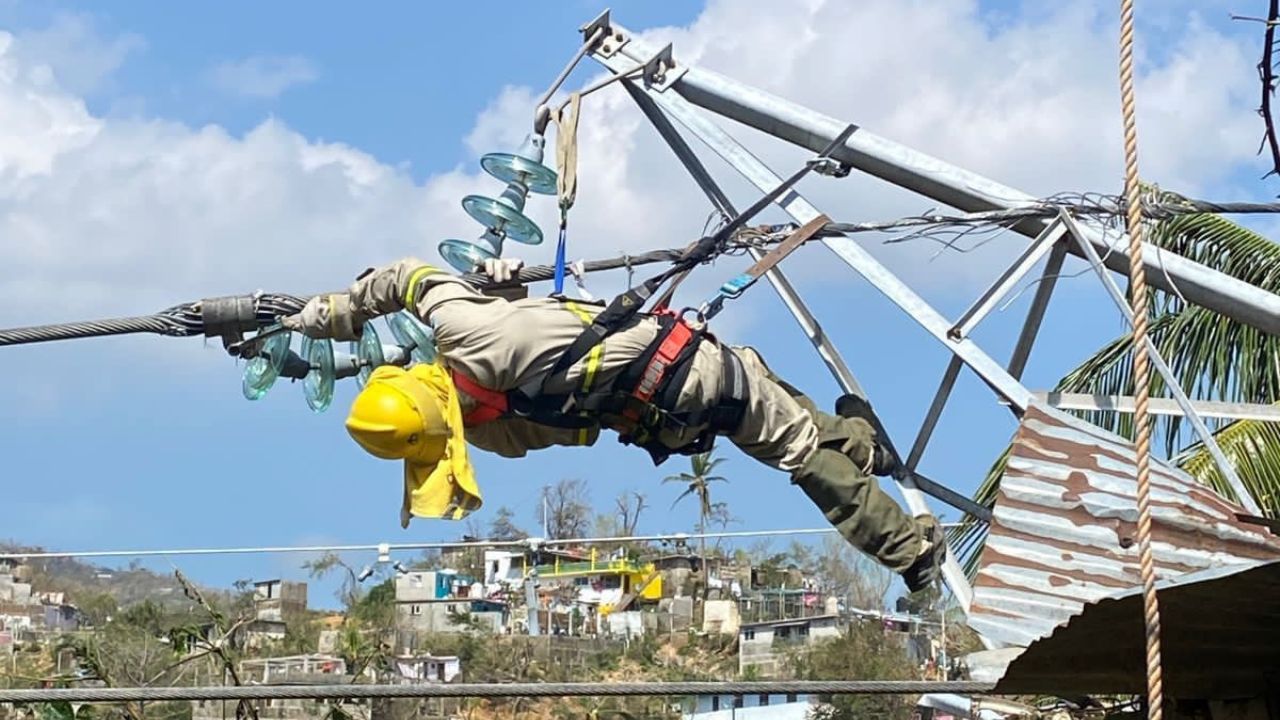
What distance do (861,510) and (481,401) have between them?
3.78ft

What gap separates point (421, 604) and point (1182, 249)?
9431mm

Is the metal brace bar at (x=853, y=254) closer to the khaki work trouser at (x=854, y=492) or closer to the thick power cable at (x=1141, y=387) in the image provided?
the khaki work trouser at (x=854, y=492)

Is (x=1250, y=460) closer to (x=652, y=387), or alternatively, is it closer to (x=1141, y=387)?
(x=652, y=387)

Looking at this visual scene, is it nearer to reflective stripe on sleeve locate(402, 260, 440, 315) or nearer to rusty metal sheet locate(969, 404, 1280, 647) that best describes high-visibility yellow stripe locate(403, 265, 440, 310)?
reflective stripe on sleeve locate(402, 260, 440, 315)

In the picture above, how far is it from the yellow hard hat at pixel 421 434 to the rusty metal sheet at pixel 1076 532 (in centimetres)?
157

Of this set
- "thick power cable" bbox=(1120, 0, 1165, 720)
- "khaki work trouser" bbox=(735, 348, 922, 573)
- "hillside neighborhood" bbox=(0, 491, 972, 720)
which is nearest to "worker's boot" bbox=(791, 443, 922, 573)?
"khaki work trouser" bbox=(735, 348, 922, 573)

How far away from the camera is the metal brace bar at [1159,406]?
4.78 metres

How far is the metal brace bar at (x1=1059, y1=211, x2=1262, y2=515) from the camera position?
4.39 meters

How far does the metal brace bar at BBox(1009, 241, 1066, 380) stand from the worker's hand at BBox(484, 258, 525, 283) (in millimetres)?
1474

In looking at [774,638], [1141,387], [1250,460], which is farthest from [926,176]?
[774,638]

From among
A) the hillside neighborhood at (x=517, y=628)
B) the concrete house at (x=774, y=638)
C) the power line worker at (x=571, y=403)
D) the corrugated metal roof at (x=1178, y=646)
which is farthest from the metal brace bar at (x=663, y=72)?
the concrete house at (x=774, y=638)

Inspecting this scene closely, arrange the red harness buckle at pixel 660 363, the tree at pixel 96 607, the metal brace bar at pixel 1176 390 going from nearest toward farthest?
the metal brace bar at pixel 1176 390 < the red harness buckle at pixel 660 363 < the tree at pixel 96 607

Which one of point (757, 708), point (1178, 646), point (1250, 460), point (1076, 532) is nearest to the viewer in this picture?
point (1076, 532)

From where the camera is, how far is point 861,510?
193 inches
